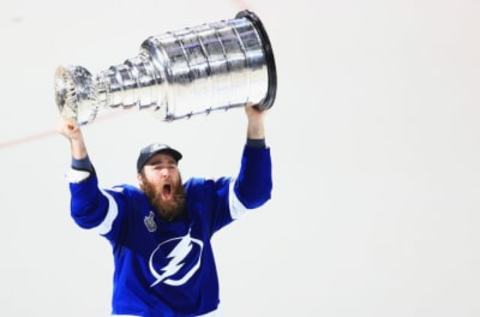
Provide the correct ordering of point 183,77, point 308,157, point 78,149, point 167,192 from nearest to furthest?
point 183,77 → point 78,149 → point 167,192 → point 308,157

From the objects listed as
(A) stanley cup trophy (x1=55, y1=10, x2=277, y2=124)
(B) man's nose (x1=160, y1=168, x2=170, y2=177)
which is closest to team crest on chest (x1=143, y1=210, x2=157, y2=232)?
(B) man's nose (x1=160, y1=168, x2=170, y2=177)

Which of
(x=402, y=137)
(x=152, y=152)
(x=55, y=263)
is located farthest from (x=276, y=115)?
(x=152, y=152)

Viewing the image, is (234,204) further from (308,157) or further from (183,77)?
(308,157)

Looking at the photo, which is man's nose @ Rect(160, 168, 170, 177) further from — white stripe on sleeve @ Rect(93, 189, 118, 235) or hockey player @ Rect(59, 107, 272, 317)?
white stripe on sleeve @ Rect(93, 189, 118, 235)

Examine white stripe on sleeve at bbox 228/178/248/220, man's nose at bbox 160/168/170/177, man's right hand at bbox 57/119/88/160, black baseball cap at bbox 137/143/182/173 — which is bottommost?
white stripe on sleeve at bbox 228/178/248/220

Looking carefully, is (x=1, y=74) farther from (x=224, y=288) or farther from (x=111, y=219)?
(x=111, y=219)

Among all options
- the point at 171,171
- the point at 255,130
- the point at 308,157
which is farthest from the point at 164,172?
the point at 308,157

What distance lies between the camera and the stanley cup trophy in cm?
201

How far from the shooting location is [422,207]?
3.29 meters

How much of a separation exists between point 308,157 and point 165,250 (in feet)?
3.92

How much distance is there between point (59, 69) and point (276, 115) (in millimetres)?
1605

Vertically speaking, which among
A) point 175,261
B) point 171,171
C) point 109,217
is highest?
point 171,171

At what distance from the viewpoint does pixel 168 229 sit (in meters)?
2.36

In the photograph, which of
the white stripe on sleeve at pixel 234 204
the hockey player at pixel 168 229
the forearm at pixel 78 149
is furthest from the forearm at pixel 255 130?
the forearm at pixel 78 149
